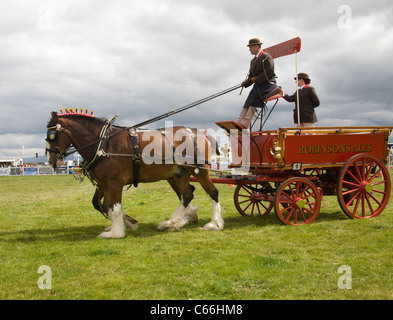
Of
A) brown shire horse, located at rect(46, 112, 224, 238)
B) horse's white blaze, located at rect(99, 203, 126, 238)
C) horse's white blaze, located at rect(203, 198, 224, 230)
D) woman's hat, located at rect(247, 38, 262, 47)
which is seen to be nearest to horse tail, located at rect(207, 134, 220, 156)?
brown shire horse, located at rect(46, 112, 224, 238)

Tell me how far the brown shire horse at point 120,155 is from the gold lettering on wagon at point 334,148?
6.95 ft

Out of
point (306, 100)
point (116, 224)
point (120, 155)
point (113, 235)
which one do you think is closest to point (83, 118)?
point (120, 155)

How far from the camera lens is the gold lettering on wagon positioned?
8.06 meters

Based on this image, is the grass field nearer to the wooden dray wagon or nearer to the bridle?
the wooden dray wagon

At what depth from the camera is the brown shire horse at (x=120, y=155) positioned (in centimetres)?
727

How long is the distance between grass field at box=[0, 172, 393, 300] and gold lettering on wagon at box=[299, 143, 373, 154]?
1.54m

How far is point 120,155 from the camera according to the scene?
290 inches

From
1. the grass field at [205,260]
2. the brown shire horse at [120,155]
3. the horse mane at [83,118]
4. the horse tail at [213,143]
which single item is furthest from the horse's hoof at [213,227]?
the horse mane at [83,118]

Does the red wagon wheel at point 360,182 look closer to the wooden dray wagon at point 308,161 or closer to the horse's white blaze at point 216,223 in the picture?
the wooden dray wagon at point 308,161

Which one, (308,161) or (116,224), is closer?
(116,224)

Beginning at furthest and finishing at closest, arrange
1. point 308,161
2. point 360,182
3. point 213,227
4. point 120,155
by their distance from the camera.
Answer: point 360,182, point 308,161, point 213,227, point 120,155

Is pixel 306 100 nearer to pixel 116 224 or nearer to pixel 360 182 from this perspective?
pixel 360 182

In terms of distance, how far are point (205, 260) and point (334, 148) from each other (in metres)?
4.39
